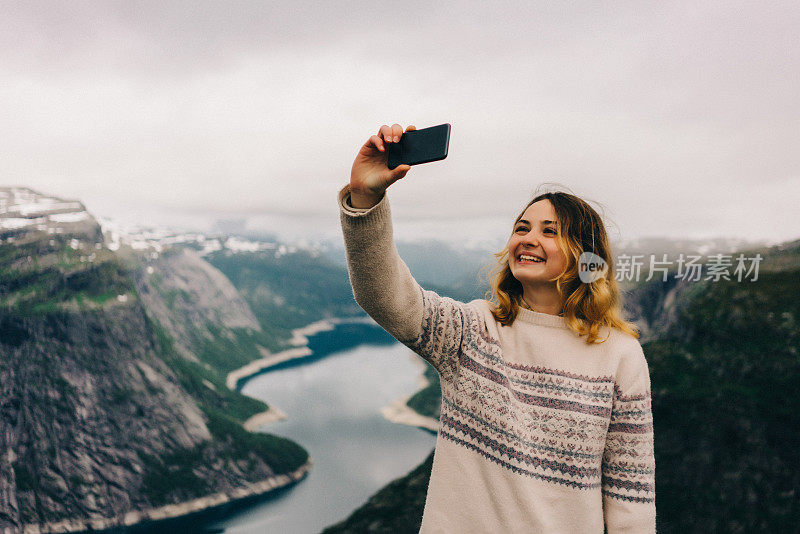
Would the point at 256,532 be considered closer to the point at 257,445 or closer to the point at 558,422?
the point at 257,445

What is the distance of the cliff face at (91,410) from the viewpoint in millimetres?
115188

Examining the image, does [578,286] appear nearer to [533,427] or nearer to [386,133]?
[533,427]

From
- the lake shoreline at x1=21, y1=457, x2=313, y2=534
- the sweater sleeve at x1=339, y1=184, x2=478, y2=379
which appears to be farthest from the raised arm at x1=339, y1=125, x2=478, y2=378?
the lake shoreline at x1=21, y1=457, x2=313, y2=534

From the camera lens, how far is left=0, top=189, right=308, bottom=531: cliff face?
115188 mm

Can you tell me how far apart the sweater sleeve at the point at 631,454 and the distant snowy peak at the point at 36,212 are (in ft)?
619

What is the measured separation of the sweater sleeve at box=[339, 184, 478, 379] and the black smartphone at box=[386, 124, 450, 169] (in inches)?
10.9

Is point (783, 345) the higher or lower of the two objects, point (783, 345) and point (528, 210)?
the lower

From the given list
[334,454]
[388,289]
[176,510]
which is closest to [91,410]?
[176,510]

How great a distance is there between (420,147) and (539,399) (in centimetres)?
193

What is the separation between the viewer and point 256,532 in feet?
335

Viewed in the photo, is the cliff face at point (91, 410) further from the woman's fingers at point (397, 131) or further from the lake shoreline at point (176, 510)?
the woman's fingers at point (397, 131)

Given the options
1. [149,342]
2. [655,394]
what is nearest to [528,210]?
[655,394]

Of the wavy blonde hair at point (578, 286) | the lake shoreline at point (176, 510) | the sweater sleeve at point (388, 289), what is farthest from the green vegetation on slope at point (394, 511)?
the sweater sleeve at point (388, 289)

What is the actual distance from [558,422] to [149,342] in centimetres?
16567
